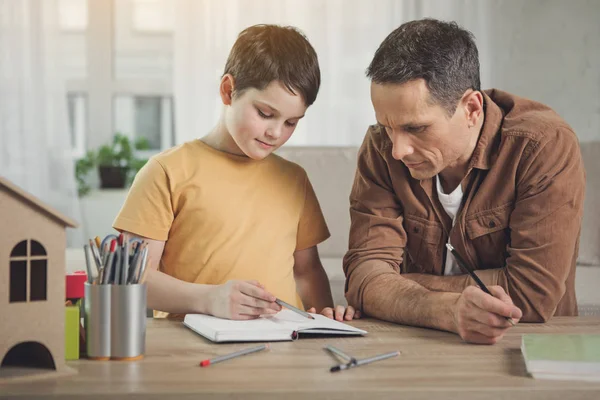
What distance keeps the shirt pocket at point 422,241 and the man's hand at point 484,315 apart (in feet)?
1.44

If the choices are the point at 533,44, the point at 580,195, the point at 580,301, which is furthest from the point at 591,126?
the point at 580,195

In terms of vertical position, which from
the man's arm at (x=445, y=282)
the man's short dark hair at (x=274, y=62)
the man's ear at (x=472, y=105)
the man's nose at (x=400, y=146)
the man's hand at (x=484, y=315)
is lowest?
the man's arm at (x=445, y=282)

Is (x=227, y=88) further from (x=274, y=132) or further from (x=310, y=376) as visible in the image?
(x=310, y=376)

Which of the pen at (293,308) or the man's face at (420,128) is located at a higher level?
the man's face at (420,128)

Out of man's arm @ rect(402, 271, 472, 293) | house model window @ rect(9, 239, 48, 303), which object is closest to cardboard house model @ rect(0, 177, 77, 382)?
house model window @ rect(9, 239, 48, 303)

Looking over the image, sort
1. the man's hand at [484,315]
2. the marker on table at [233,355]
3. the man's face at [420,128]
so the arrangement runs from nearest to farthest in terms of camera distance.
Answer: the marker on table at [233,355] → the man's hand at [484,315] → the man's face at [420,128]

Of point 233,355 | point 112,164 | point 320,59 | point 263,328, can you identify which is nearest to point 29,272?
point 233,355

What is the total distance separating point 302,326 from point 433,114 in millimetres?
532

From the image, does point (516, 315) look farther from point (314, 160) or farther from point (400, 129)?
point (314, 160)

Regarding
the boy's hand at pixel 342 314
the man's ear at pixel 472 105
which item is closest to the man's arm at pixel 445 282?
the boy's hand at pixel 342 314

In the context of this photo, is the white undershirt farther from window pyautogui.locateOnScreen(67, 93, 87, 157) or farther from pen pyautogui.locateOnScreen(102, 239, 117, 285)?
window pyautogui.locateOnScreen(67, 93, 87, 157)

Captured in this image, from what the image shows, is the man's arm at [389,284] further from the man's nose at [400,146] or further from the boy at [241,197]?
the man's nose at [400,146]

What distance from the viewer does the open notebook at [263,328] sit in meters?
1.25

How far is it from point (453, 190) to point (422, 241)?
138 millimetres
